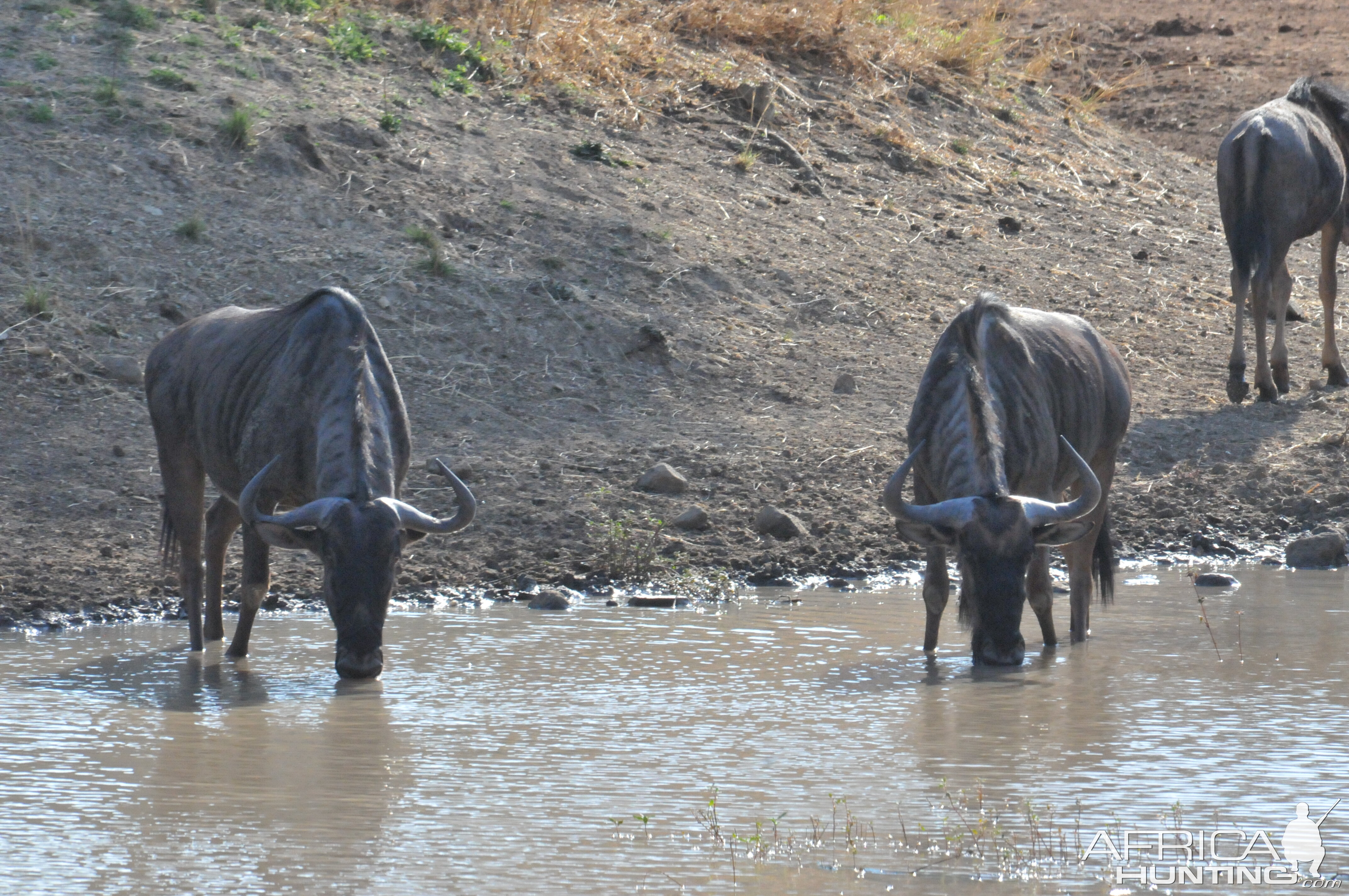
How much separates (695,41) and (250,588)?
345 inches

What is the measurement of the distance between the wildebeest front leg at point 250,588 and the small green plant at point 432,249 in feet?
12.8

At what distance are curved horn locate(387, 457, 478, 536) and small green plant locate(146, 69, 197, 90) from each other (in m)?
5.85

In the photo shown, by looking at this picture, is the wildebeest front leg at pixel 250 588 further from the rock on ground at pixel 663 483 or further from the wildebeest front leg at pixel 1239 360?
the wildebeest front leg at pixel 1239 360

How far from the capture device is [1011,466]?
6.39 meters

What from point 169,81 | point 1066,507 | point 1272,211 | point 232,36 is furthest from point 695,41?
point 1066,507

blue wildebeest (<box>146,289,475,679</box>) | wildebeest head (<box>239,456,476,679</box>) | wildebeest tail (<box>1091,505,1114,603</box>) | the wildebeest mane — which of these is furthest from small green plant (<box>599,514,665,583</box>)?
the wildebeest mane

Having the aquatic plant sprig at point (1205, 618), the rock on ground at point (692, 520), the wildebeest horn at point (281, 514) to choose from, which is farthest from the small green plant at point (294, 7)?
the aquatic plant sprig at point (1205, 618)

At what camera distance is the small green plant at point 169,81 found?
36.2ft

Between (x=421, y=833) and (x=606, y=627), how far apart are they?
2674 mm

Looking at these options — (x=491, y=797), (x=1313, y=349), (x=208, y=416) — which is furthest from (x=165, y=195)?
(x=1313, y=349)

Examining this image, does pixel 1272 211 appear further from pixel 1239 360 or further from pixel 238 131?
pixel 238 131

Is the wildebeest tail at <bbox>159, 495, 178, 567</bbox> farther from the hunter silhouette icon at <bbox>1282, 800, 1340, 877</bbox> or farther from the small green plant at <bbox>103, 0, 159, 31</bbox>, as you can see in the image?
the small green plant at <bbox>103, 0, 159, 31</bbox>

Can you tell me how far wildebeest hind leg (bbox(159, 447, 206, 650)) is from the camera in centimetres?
688

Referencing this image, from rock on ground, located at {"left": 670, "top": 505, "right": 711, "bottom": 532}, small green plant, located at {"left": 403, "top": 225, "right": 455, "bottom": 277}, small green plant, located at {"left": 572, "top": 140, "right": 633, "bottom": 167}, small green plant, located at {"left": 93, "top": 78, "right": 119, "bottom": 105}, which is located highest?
small green plant, located at {"left": 93, "top": 78, "right": 119, "bottom": 105}
